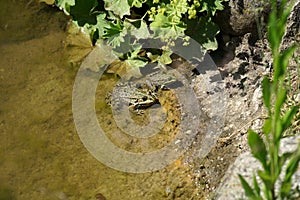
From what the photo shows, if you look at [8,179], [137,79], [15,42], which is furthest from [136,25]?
[8,179]

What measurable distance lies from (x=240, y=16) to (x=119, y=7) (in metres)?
0.84

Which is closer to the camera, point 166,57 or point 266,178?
point 266,178

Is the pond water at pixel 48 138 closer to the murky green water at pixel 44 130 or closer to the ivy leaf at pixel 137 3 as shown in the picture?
the murky green water at pixel 44 130

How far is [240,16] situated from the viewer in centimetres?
405

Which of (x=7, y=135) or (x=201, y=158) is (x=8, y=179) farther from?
(x=201, y=158)

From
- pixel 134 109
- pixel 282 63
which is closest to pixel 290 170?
pixel 282 63

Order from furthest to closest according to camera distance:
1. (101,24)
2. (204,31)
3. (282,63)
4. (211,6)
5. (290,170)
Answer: (101,24) < (204,31) < (211,6) < (290,170) < (282,63)

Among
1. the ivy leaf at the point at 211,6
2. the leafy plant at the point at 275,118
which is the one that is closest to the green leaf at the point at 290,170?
the leafy plant at the point at 275,118

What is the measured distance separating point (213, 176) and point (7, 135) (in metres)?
1.44

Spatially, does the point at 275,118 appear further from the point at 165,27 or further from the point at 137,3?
the point at 137,3

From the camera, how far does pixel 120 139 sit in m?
4.09

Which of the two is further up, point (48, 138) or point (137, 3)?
point (137, 3)

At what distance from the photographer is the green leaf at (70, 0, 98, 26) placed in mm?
4293

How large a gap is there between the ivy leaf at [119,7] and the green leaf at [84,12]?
0.12 metres
